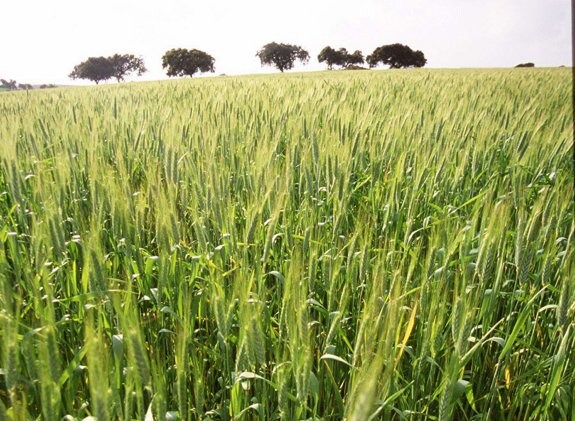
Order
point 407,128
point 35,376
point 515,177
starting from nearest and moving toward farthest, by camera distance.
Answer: point 35,376
point 515,177
point 407,128

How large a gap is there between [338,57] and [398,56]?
279 inches

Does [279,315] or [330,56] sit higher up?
[330,56]

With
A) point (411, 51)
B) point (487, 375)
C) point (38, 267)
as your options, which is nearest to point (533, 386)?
point (487, 375)

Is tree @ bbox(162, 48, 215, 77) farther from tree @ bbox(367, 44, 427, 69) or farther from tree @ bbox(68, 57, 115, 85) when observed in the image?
tree @ bbox(367, 44, 427, 69)

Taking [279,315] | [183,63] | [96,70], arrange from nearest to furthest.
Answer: [279,315]
[183,63]
[96,70]

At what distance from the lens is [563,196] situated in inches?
55.9

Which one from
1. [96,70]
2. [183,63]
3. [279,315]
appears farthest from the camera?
[96,70]

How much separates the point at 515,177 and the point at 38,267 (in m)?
1.60

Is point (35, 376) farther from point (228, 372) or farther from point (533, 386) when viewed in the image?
point (533, 386)

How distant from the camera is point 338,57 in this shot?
49.9 meters

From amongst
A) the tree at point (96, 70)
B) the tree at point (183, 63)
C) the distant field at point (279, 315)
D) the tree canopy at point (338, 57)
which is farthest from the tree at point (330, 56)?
the distant field at point (279, 315)

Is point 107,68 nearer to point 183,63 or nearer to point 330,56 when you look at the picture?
point 183,63

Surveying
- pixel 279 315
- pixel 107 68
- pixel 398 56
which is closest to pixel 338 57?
pixel 398 56

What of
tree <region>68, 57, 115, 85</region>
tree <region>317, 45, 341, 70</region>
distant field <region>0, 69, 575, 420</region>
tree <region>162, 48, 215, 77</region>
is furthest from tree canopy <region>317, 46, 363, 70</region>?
distant field <region>0, 69, 575, 420</region>
